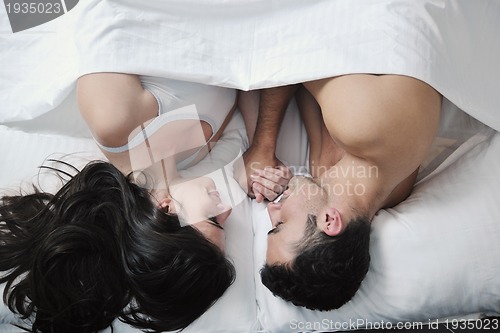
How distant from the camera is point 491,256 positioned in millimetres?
1278

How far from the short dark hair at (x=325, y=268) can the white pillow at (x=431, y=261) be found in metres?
0.07

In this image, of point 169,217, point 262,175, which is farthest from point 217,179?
point 169,217

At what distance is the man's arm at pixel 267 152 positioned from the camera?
58.0 inches

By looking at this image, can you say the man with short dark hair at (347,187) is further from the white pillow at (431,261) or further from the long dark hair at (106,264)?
the long dark hair at (106,264)

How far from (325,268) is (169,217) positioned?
0.38 meters

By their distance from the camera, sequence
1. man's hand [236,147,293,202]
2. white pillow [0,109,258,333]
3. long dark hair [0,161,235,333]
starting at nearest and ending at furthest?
1. long dark hair [0,161,235,333]
2. white pillow [0,109,258,333]
3. man's hand [236,147,293,202]

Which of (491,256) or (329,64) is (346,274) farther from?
(329,64)

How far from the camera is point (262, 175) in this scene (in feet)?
4.86

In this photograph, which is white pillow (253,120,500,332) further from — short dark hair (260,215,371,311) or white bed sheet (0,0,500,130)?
white bed sheet (0,0,500,130)

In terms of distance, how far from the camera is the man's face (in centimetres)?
127

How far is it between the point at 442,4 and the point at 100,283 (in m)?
1.03

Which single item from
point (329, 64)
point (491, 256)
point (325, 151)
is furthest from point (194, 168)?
point (491, 256)

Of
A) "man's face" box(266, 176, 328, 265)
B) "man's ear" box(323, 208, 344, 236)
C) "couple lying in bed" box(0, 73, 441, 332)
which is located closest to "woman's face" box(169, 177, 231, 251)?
"couple lying in bed" box(0, 73, 441, 332)

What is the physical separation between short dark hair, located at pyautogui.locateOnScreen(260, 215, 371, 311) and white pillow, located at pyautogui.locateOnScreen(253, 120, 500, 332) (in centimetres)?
7
